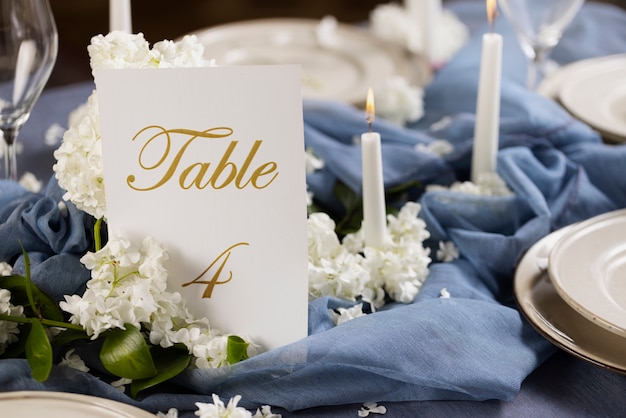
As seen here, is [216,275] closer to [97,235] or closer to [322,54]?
[97,235]

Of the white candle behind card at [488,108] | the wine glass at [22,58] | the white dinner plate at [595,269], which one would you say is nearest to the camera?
the white dinner plate at [595,269]

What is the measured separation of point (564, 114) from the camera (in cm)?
113

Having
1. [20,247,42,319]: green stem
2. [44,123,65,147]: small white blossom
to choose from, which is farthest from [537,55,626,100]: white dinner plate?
[20,247,42,319]: green stem

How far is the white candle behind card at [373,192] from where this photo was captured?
2.71ft

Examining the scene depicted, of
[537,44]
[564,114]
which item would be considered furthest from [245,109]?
[537,44]

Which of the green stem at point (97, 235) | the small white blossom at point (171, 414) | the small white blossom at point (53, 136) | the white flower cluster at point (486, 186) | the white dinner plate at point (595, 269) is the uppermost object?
the green stem at point (97, 235)

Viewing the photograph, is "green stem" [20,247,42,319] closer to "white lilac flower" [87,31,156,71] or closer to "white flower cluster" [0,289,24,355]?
"white flower cluster" [0,289,24,355]

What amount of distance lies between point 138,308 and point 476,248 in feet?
1.29

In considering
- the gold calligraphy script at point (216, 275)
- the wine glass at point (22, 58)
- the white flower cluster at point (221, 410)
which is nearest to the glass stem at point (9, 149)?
the wine glass at point (22, 58)

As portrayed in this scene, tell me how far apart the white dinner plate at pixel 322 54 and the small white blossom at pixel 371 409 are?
Answer: 23.8 inches

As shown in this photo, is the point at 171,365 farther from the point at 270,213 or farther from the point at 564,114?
the point at 564,114

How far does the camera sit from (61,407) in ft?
2.08

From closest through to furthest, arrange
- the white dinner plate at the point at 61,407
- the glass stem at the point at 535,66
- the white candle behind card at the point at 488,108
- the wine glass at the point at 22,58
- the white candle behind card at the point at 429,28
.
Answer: the white dinner plate at the point at 61,407, the wine glass at the point at 22,58, the white candle behind card at the point at 488,108, the glass stem at the point at 535,66, the white candle behind card at the point at 429,28

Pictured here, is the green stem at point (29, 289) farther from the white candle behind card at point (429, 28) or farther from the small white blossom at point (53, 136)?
the white candle behind card at point (429, 28)
